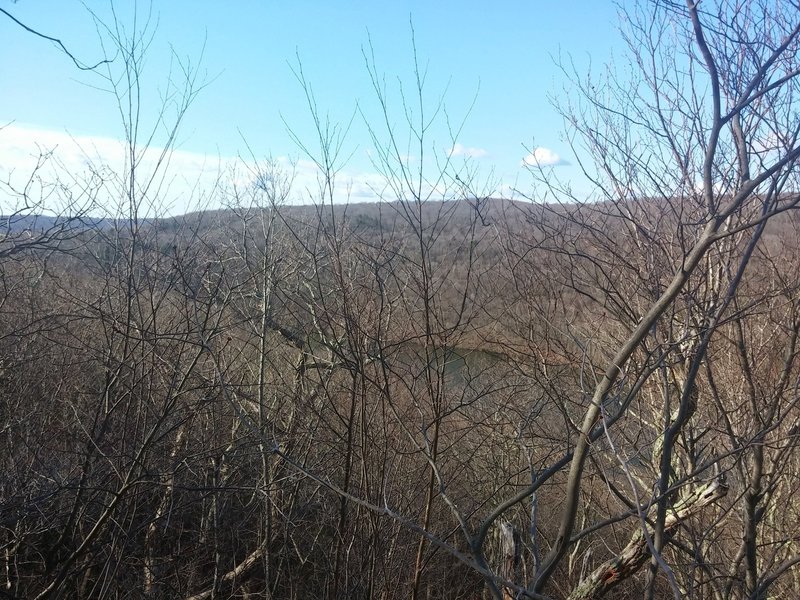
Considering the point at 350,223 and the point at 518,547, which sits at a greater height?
the point at 350,223

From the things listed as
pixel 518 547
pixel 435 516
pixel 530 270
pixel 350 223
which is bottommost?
pixel 435 516

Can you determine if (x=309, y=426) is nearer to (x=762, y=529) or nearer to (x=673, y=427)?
(x=673, y=427)

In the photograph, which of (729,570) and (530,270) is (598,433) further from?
(729,570)

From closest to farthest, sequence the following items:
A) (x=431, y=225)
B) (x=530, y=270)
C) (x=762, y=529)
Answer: (x=431, y=225) < (x=530, y=270) < (x=762, y=529)

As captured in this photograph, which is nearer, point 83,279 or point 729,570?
point 729,570

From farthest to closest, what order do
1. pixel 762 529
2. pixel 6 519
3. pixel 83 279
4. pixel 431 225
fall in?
pixel 83 279 < pixel 762 529 < pixel 6 519 < pixel 431 225

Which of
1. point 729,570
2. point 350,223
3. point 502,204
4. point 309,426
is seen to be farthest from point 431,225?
point 729,570

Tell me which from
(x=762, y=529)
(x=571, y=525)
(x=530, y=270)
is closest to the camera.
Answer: (x=571, y=525)

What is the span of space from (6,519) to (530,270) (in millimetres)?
4422

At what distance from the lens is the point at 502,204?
5.64 metres

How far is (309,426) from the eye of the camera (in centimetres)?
543

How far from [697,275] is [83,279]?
7.29 meters

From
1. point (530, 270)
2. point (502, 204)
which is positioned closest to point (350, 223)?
point (502, 204)

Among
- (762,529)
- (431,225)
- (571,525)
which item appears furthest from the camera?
(762,529)
